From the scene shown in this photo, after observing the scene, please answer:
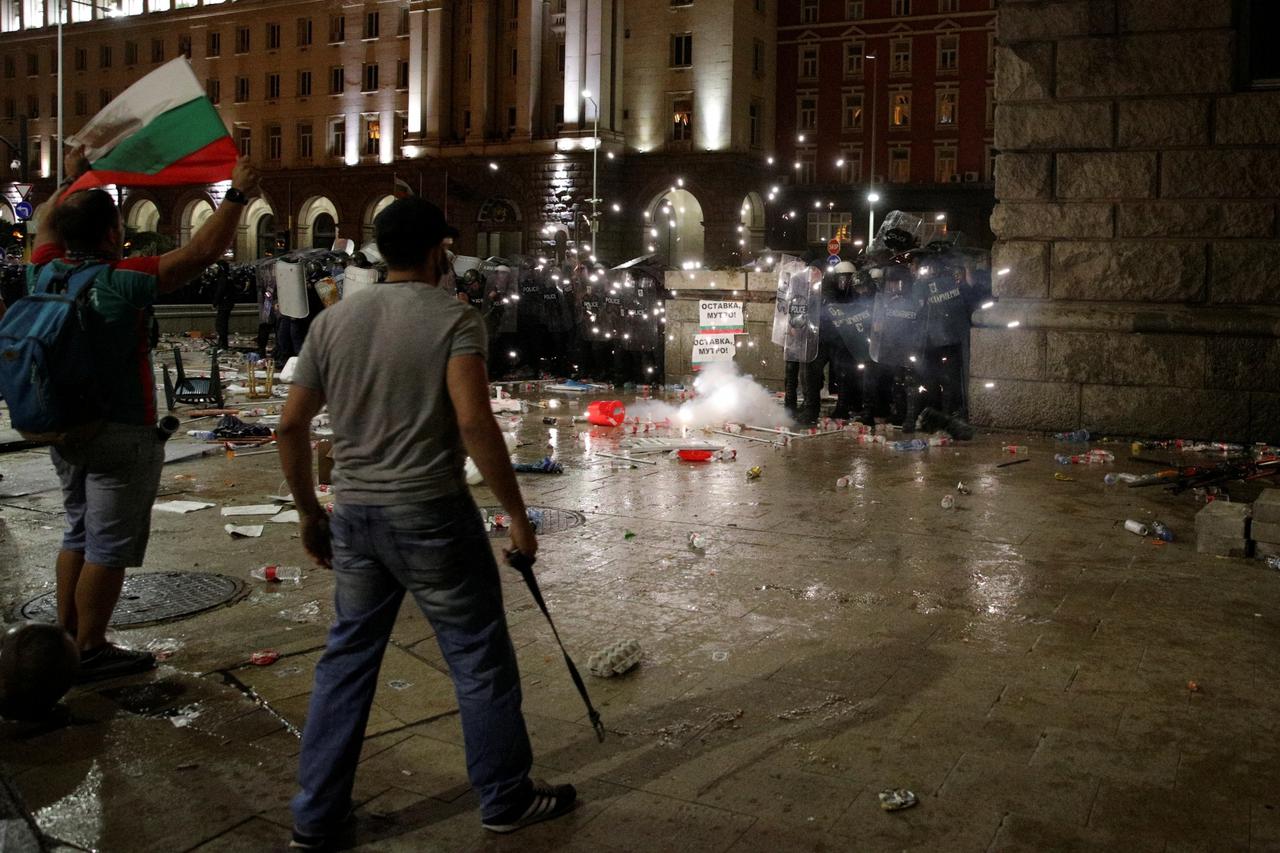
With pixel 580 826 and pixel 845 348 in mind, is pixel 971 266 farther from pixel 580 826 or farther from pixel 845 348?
pixel 580 826

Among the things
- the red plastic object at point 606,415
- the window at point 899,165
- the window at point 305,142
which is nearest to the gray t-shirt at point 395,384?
the red plastic object at point 606,415

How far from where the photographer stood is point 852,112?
204ft

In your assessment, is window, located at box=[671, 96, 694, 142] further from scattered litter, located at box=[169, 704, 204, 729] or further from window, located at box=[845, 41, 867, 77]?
scattered litter, located at box=[169, 704, 204, 729]

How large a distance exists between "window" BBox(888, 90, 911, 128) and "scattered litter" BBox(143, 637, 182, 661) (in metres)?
60.5

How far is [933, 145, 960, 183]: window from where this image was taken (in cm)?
6003

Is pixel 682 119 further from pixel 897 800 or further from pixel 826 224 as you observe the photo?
pixel 897 800

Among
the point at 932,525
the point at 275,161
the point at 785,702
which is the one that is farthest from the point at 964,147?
the point at 785,702

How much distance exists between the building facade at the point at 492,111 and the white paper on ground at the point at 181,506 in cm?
4203

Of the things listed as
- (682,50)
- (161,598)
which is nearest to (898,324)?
(161,598)

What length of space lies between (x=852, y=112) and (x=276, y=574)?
59878mm

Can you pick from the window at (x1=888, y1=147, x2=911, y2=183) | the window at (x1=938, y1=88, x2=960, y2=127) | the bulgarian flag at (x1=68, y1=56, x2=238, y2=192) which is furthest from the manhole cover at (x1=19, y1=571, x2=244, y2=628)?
the window at (x1=938, y1=88, x2=960, y2=127)

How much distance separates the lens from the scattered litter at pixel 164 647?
207 inches

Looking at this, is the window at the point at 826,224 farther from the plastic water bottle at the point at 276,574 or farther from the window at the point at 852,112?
the plastic water bottle at the point at 276,574

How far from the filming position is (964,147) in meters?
59.9
